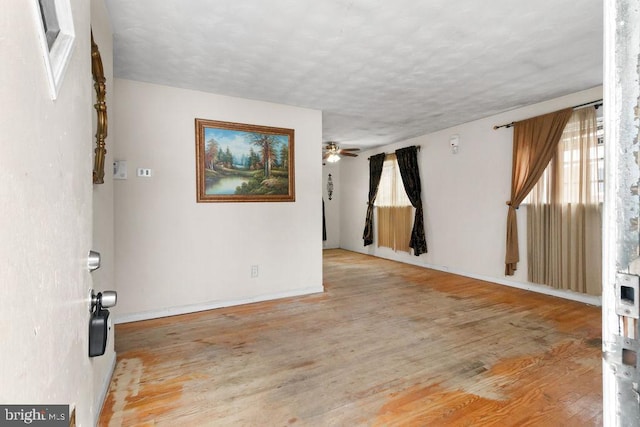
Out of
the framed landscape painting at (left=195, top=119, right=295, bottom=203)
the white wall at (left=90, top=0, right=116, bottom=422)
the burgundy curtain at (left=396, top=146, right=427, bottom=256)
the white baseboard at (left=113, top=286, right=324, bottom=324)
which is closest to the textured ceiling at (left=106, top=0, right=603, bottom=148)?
the white wall at (left=90, top=0, right=116, bottom=422)

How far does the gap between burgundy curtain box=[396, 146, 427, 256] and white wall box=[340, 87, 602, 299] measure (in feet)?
0.34

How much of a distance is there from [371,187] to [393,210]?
834 mm

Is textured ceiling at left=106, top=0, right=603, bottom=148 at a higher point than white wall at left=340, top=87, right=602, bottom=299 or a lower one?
higher

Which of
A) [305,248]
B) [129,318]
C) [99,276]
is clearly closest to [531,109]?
[305,248]

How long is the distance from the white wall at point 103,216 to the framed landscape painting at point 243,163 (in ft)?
3.98

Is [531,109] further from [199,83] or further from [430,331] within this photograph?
[199,83]

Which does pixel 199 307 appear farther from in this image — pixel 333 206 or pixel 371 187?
pixel 333 206

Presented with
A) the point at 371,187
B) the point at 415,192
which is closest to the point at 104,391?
the point at 415,192

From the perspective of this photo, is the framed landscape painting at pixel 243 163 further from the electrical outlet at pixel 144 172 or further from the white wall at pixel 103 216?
the white wall at pixel 103 216

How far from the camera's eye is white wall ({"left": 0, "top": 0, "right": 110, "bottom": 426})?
1.17 ft

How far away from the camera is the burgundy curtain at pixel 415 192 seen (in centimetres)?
555

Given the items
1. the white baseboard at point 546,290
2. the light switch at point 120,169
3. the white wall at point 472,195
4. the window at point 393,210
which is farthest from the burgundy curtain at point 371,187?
the light switch at point 120,169

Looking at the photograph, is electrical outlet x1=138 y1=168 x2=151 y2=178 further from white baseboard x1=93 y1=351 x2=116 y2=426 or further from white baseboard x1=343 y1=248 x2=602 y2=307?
white baseboard x1=343 y1=248 x2=602 y2=307

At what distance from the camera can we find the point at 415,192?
562cm
